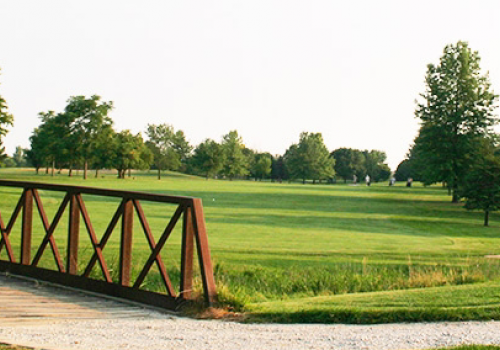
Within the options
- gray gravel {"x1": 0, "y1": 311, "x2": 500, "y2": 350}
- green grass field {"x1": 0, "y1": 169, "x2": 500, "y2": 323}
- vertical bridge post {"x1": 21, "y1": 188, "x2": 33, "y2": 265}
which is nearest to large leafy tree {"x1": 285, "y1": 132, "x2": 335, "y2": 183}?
green grass field {"x1": 0, "y1": 169, "x2": 500, "y2": 323}

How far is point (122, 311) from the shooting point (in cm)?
704

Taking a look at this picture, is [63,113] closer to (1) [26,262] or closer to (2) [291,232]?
(2) [291,232]

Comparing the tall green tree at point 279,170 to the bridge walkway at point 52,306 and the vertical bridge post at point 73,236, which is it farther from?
the bridge walkway at point 52,306

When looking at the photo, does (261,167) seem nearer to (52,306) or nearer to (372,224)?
(372,224)

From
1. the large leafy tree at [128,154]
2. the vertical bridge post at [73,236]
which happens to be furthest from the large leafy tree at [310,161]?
the vertical bridge post at [73,236]

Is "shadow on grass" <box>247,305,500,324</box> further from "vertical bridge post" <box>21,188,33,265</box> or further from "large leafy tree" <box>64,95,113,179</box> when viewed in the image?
"large leafy tree" <box>64,95,113,179</box>

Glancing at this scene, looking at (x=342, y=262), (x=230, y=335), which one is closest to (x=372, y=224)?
(x=342, y=262)

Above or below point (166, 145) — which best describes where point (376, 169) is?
below

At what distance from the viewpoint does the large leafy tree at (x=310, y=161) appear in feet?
448

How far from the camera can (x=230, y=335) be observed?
590cm

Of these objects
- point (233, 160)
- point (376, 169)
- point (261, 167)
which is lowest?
point (261, 167)

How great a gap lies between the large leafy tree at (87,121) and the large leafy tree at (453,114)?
51528mm

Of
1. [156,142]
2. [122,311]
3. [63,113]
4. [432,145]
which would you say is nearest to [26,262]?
[122,311]

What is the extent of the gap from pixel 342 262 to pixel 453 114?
37526 mm
